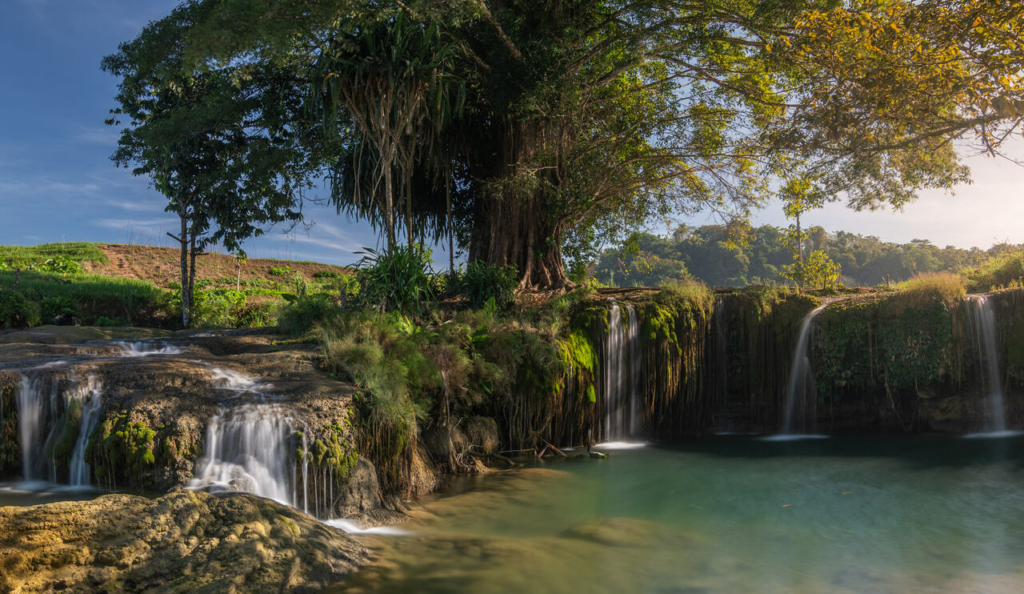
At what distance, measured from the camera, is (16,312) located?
15.2m

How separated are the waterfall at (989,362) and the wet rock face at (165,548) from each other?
1226 centimetres

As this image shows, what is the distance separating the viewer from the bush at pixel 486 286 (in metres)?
12.4

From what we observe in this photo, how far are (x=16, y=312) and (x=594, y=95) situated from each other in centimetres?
1532

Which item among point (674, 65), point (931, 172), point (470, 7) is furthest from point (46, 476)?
point (931, 172)

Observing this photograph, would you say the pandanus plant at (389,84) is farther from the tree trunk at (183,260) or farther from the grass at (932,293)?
the grass at (932,293)

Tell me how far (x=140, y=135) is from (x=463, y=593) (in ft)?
45.2

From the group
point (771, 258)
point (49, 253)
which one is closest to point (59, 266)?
point (49, 253)

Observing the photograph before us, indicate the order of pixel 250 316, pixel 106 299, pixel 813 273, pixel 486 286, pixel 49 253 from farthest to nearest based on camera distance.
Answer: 1. pixel 49 253
2. pixel 813 273
3. pixel 250 316
4. pixel 106 299
5. pixel 486 286

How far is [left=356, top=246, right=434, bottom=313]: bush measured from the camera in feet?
36.1

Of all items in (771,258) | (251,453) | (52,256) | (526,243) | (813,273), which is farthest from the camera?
(771,258)

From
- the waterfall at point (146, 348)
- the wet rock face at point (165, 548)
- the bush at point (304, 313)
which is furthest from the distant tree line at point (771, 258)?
the wet rock face at point (165, 548)

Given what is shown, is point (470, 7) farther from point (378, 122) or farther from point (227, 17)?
point (227, 17)

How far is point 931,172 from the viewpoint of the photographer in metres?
Answer: 13.3

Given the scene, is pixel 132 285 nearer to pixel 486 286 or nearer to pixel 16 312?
pixel 16 312
